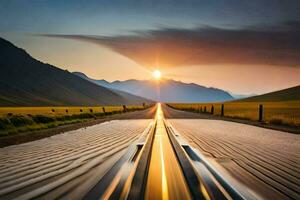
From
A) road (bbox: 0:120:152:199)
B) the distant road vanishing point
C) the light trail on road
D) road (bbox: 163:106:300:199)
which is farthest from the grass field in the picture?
road (bbox: 0:120:152:199)

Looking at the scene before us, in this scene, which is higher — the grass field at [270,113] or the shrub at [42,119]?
the grass field at [270,113]

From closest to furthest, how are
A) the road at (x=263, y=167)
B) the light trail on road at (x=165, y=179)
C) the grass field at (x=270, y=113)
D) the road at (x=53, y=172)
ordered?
1. the light trail on road at (x=165, y=179)
2. the road at (x=53, y=172)
3. the road at (x=263, y=167)
4. the grass field at (x=270, y=113)

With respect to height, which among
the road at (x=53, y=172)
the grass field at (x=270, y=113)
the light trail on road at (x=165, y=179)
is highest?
the grass field at (x=270, y=113)

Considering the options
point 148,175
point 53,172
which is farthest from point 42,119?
point 148,175

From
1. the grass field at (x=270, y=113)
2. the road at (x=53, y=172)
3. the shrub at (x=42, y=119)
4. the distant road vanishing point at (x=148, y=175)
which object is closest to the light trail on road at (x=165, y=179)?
the distant road vanishing point at (x=148, y=175)

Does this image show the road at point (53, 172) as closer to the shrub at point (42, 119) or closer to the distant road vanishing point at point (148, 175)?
the distant road vanishing point at point (148, 175)

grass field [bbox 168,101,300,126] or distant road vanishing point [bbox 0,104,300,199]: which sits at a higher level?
grass field [bbox 168,101,300,126]

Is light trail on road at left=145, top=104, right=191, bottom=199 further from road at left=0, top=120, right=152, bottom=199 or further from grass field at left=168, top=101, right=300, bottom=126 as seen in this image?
grass field at left=168, top=101, right=300, bottom=126

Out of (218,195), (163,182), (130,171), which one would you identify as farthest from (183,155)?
(218,195)

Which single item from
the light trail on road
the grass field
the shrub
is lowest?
the light trail on road

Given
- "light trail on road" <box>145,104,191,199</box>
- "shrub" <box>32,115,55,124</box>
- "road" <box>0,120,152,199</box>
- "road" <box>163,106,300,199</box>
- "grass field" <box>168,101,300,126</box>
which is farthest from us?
"grass field" <box>168,101,300,126</box>

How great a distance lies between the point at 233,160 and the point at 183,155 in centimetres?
126

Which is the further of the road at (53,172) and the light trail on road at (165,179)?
the road at (53,172)

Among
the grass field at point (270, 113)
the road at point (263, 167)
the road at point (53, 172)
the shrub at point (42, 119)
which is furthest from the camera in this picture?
the grass field at point (270, 113)
